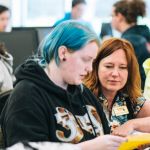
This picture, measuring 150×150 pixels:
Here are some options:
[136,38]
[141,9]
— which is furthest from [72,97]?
[141,9]

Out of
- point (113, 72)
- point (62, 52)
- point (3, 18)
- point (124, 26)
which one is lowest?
point (113, 72)

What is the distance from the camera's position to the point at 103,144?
4.00ft

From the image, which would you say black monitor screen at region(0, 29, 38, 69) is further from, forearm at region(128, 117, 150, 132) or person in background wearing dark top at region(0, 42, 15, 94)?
forearm at region(128, 117, 150, 132)

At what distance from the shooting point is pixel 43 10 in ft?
19.9

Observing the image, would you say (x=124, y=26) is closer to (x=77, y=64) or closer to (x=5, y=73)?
(x=5, y=73)

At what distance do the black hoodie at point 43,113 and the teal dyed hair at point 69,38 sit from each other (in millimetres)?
73

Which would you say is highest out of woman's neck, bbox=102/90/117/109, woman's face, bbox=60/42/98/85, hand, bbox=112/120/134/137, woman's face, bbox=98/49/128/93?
woman's face, bbox=60/42/98/85

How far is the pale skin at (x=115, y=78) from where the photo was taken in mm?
1857

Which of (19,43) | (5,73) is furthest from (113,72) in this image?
(19,43)

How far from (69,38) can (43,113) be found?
0.26 m

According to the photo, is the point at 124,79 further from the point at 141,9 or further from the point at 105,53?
the point at 141,9

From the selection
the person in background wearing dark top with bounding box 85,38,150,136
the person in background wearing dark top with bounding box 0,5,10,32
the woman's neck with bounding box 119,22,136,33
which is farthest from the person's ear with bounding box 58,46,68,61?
the person in background wearing dark top with bounding box 0,5,10,32

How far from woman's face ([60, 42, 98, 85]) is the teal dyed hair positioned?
18 millimetres

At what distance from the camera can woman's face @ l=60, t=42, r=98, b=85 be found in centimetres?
133
